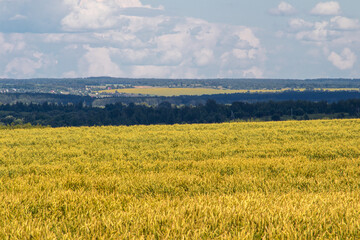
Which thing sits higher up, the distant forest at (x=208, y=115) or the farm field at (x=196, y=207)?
the farm field at (x=196, y=207)

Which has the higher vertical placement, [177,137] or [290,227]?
[290,227]

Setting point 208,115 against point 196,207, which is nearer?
point 196,207

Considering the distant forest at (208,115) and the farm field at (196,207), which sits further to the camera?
the distant forest at (208,115)

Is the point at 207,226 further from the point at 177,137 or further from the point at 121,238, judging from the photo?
the point at 177,137

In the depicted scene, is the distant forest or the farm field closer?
the farm field

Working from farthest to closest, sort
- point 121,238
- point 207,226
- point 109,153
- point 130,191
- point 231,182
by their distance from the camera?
point 109,153 < point 231,182 < point 130,191 < point 207,226 < point 121,238

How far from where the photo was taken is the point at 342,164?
50.3 ft

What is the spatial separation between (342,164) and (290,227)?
1145cm

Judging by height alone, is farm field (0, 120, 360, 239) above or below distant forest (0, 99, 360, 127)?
above

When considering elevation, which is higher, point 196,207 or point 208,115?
point 196,207

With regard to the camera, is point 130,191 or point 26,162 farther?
point 26,162

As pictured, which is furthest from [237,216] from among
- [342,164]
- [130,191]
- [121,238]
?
[342,164]

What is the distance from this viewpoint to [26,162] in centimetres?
2072

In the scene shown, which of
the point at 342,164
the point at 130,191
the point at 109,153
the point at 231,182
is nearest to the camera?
the point at 130,191
